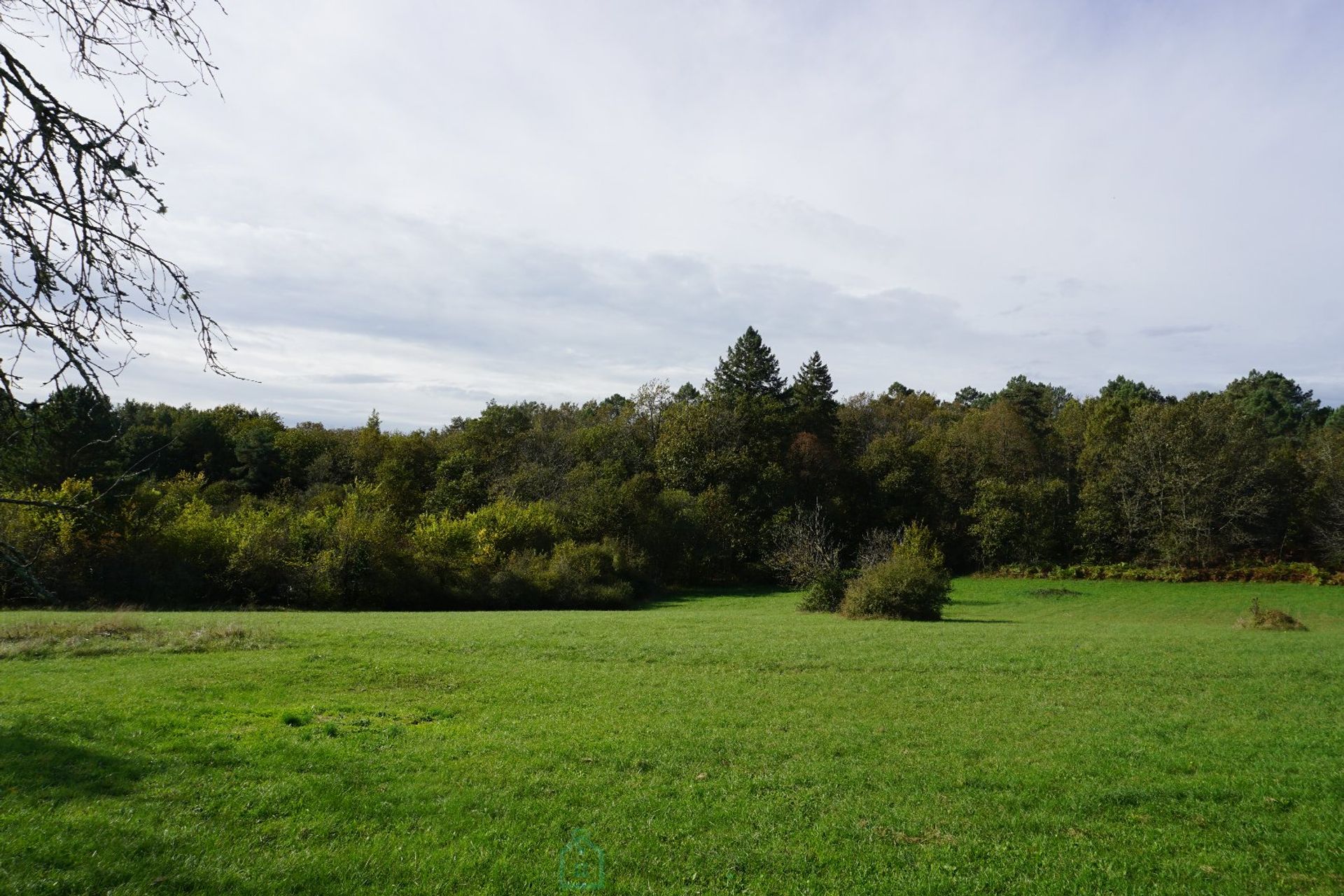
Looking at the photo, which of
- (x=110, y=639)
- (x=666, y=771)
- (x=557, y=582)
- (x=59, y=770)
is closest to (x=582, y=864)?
(x=666, y=771)

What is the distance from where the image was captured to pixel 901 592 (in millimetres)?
27609

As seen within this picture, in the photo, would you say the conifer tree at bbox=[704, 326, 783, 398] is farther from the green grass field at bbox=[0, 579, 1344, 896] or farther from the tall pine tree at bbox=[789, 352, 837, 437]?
the green grass field at bbox=[0, 579, 1344, 896]

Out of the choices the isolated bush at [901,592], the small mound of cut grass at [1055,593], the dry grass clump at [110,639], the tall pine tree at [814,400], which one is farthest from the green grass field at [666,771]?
the tall pine tree at [814,400]

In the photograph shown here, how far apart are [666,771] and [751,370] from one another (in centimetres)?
6361

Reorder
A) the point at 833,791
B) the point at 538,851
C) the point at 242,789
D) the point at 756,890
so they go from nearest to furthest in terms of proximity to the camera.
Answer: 1. the point at 756,890
2. the point at 538,851
3. the point at 242,789
4. the point at 833,791

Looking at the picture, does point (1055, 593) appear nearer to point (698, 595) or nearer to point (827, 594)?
point (827, 594)

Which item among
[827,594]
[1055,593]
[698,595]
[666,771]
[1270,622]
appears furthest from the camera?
[698,595]

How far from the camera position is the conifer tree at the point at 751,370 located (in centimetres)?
7038

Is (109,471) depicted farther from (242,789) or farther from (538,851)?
(538,851)

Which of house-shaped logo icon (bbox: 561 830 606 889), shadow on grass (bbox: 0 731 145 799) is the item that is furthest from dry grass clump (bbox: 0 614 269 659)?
house-shaped logo icon (bbox: 561 830 606 889)

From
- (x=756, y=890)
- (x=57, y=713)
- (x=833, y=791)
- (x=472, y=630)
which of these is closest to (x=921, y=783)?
(x=833, y=791)

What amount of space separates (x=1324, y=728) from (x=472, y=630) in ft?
61.5

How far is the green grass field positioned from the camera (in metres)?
5.85

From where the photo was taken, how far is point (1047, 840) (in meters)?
6.59
